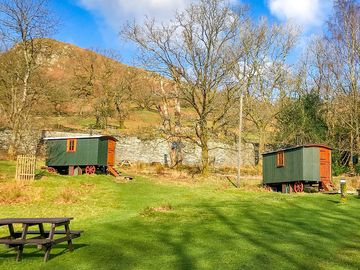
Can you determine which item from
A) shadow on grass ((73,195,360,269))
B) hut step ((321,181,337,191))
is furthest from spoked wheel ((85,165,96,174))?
hut step ((321,181,337,191))

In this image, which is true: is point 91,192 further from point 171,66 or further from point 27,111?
point 27,111

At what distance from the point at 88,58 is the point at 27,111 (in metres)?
20.3

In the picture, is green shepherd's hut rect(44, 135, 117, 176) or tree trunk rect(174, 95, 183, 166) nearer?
green shepherd's hut rect(44, 135, 117, 176)

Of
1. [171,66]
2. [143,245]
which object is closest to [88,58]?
[171,66]

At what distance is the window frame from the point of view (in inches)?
945

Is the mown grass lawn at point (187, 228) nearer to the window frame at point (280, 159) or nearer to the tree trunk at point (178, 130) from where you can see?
the window frame at point (280, 159)

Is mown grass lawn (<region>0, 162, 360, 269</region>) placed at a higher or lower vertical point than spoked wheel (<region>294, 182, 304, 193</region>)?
lower

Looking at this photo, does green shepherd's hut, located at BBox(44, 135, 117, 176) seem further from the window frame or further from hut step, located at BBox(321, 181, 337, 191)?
hut step, located at BBox(321, 181, 337, 191)

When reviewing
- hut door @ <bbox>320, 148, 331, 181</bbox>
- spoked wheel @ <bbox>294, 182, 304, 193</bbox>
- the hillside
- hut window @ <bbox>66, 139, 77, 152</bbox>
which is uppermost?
the hillside

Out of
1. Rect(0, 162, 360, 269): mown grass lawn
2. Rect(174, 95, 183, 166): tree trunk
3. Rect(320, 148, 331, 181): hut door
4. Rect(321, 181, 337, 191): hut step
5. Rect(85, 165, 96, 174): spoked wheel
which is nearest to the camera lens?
Rect(0, 162, 360, 269): mown grass lawn

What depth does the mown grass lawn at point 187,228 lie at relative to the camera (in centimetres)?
754

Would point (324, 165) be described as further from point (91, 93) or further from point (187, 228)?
point (91, 93)

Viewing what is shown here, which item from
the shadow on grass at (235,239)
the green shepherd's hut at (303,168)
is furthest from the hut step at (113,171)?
the shadow on grass at (235,239)

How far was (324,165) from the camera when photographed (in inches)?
888
